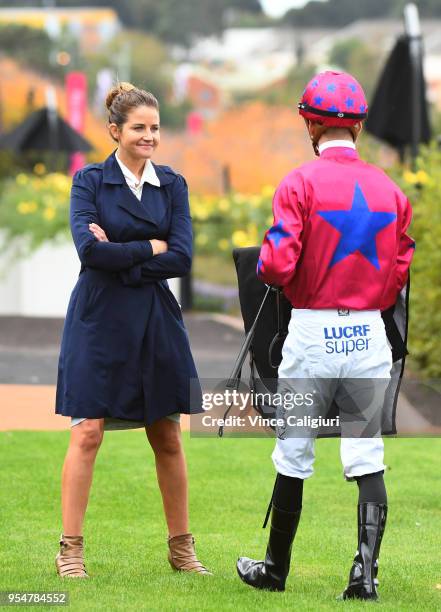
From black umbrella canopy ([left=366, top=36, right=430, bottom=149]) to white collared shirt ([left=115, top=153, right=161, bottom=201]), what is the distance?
10.2 m

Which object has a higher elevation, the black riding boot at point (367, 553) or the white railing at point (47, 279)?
the white railing at point (47, 279)

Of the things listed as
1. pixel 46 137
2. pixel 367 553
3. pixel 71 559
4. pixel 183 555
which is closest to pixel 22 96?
pixel 46 137

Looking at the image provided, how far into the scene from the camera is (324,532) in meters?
6.69

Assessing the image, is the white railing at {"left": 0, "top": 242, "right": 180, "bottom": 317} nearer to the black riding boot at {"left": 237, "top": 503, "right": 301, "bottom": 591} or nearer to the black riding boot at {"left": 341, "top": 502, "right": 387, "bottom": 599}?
the black riding boot at {"left": 237, "top": 503, "right": 301, "bottom": 591}

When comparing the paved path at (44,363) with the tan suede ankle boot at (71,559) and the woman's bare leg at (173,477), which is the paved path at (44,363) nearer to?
the woman's bare leg at (173,477)

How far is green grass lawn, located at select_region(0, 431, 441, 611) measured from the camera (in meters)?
5.34

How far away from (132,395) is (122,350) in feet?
0.58

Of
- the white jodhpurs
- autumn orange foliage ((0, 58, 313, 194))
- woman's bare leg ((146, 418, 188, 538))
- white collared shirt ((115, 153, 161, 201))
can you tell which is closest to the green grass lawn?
woman's bare leg ((146, 418, 188, 538))

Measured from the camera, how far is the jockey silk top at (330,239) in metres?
4.96

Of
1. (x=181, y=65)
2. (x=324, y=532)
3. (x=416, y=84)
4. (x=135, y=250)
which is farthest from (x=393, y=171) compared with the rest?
(x=181, y=65)

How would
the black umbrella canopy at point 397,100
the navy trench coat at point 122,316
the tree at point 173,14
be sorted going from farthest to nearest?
the tree at point 173,14, the black umbrella canopy at point 397,100, the navy trench coat at point 122,316

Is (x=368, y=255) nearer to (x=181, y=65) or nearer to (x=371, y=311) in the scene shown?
(x=371, y=311)

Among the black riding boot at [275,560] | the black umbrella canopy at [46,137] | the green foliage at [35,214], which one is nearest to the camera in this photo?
the black riding boot at [275,560]

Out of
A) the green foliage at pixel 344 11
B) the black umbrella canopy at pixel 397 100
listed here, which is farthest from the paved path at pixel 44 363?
the green foliage at pixel 344 11
